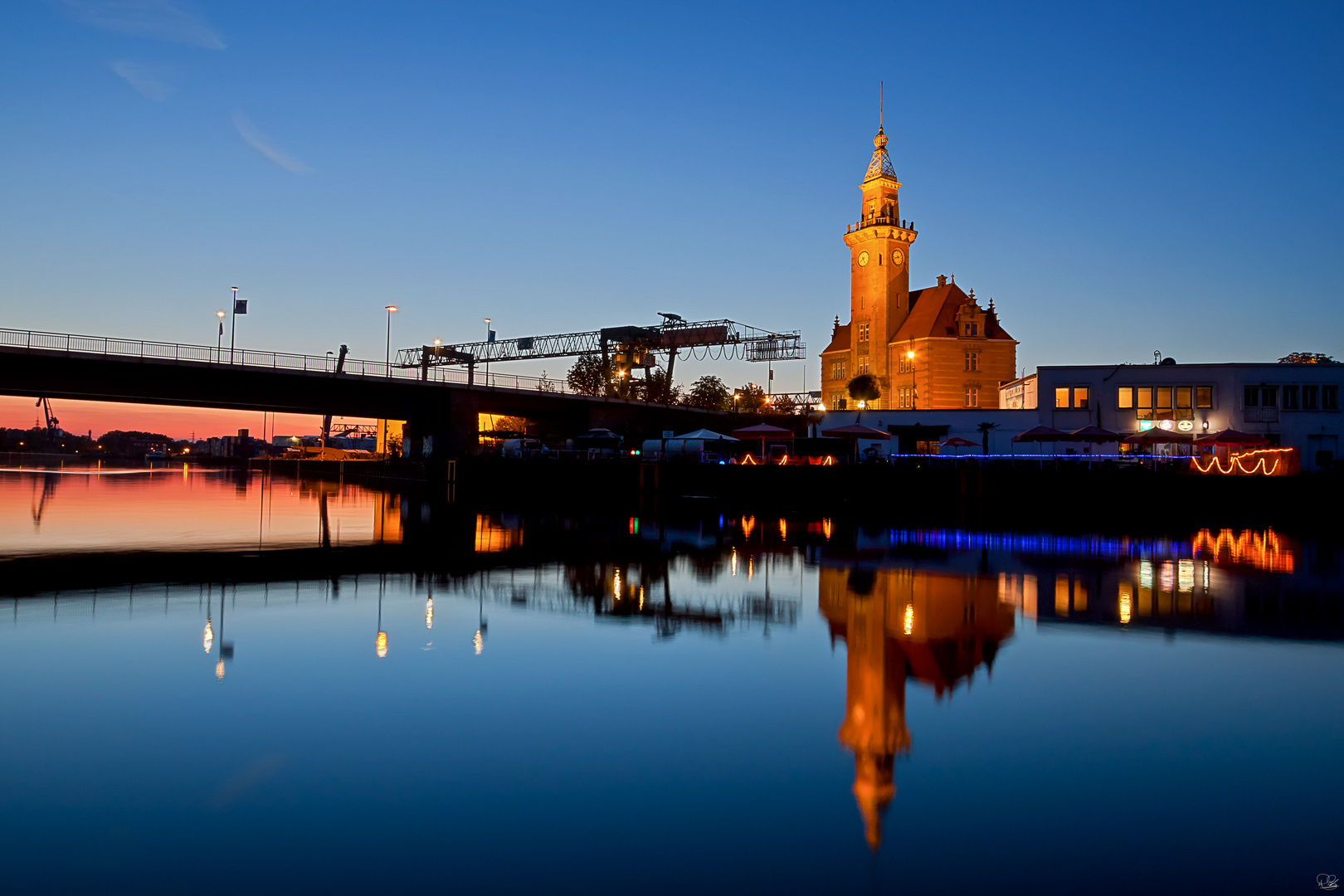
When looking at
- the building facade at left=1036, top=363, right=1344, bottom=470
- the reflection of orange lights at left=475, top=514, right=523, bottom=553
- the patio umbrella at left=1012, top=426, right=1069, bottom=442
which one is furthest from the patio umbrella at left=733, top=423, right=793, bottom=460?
the reflection of orange lights at left=475, top=514, right=523, bottom=553

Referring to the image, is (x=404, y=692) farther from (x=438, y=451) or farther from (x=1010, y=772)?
(x=438, y=451)

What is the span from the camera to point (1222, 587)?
1762 centimetres

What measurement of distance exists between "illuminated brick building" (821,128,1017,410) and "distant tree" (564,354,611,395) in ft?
115

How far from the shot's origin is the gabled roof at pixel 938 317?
288ft

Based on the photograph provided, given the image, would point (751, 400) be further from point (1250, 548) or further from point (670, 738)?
point (670, 738)

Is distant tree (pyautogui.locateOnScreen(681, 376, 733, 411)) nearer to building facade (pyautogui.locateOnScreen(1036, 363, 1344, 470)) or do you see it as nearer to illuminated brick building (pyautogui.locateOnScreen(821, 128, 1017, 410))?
illuminated brick building (pyautogui.locateOnScreen(821, 128, 1017, 410))

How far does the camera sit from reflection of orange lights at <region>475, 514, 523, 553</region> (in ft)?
79.2

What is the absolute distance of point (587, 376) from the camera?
394 ft

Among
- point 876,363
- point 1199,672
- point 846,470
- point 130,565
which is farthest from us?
point 876,363

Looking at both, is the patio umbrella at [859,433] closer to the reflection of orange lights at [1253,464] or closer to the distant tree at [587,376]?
the reflection of orange lights at [1253,464]

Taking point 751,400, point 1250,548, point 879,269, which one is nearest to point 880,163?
point 879,269

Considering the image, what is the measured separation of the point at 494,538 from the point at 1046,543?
1769 cm

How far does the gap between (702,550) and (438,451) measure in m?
49.6

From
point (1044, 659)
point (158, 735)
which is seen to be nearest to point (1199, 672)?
point (1044, 659)
